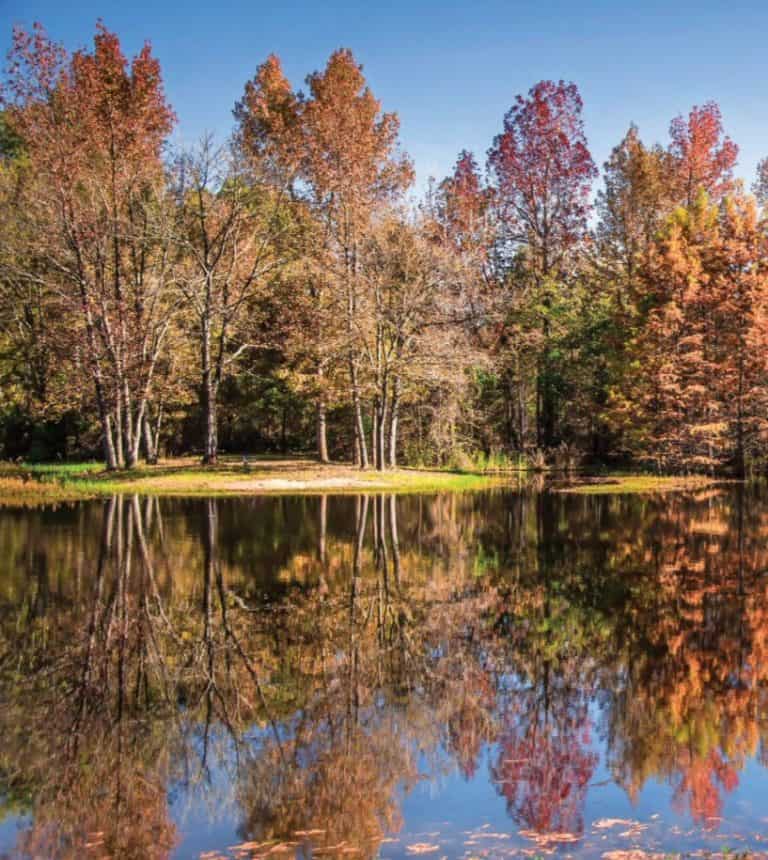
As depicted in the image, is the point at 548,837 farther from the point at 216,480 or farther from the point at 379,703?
the point at 216,480

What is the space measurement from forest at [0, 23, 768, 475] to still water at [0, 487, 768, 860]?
20.3 meters

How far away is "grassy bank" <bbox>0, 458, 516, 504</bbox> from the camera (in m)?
31.1

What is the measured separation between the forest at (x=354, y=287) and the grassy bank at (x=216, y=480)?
5.70ft

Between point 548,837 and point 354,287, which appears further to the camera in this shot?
point 354,287

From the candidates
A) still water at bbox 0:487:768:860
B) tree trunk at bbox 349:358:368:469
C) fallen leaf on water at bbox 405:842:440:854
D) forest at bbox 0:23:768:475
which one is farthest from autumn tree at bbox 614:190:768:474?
fallen leaf on water at bbox 405:842:440:854

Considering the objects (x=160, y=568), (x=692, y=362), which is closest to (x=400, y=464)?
(x=692, y=362)

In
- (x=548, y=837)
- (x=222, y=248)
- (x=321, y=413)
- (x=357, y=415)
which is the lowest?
(x=548, y=837)

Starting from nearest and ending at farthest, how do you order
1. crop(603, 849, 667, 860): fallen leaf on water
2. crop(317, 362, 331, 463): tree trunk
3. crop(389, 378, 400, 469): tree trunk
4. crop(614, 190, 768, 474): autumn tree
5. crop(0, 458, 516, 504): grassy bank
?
crop(603, 849, 667, 860): fallen leaf on water, crop(0, 458, 516, 504): grassy bank, crop(317, 362, 331, 463): tree trunk, crop(389, 378, 400, 469): tree trunk, crop(614, 190, 768, 474): autumn tree

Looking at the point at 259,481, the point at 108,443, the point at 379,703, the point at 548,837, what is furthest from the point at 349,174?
the point at 548,837

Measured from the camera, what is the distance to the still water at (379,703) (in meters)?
6.50

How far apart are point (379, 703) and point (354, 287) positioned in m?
28.2

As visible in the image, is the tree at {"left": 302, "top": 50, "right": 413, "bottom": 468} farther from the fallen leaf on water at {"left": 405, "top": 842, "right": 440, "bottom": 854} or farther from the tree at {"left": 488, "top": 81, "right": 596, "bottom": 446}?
the fallen leaf on water at {"left": 405, "top": 842, "right": 440, "bottom": 854}

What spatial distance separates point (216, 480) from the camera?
32906 mm

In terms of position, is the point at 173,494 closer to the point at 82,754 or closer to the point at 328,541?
the point at 328,541
